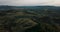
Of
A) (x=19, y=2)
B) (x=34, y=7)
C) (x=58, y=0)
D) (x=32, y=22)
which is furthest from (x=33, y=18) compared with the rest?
(x=58, y=0)

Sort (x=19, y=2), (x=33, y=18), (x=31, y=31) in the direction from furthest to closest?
(x=19, y=2) < (x=33, y=18) < (x=31, y=31)

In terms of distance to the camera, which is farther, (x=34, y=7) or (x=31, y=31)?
(x=34, y=7)

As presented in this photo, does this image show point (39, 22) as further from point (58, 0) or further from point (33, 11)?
point (58, 0)

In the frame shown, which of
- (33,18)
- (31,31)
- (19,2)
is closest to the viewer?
(31,31)

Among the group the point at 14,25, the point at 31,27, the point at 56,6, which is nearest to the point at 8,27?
the point at 14,25

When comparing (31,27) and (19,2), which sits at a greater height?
(19,2)

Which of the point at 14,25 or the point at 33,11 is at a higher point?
the point at 33,11

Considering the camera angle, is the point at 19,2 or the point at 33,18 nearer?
the point at 33,18

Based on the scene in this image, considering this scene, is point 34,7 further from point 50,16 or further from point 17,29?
point 17,29

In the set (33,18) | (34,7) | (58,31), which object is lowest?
(58,31)
